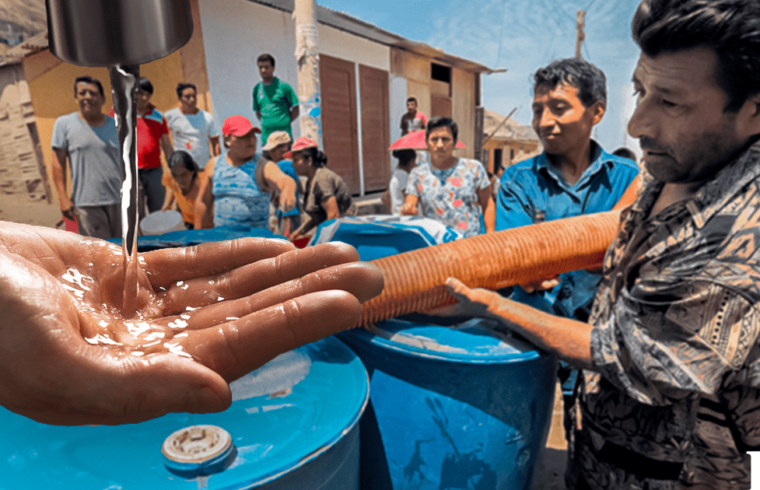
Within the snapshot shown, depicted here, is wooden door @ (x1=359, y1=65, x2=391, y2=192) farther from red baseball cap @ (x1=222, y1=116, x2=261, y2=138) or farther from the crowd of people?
the crowd of people

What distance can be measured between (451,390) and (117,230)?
360cm

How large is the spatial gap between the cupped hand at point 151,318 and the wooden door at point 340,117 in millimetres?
7888

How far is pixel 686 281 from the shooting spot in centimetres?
118

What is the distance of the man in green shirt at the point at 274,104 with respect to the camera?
18.6 feet

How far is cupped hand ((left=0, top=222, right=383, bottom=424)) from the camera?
772 millimetres

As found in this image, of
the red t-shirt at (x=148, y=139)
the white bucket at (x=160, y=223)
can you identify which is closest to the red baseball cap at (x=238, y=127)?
the white bucket at (x=160, y=223)

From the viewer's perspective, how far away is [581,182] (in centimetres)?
219

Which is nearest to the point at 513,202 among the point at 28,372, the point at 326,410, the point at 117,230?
the point at 326,410

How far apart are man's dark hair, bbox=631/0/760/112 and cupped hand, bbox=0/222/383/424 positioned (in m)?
1.10

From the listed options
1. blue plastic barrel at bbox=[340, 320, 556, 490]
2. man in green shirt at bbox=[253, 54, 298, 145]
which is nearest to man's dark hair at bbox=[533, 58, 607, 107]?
blue plastic barrel at bbox=[340, 320, 556, 490]

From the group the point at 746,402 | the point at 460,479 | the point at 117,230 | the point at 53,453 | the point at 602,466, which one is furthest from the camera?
the point at 117,230

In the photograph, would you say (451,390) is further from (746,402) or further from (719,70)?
(719,70)

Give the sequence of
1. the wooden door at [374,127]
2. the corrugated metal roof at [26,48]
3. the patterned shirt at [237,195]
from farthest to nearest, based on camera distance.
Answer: the wooden door at [374,127]
the corrugated metal roof at [26,48]
the patterned shirt at [237,195]

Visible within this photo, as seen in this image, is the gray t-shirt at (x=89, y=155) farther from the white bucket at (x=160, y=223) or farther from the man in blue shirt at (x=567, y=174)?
the man in blue shirt at (x=567, y=174)
